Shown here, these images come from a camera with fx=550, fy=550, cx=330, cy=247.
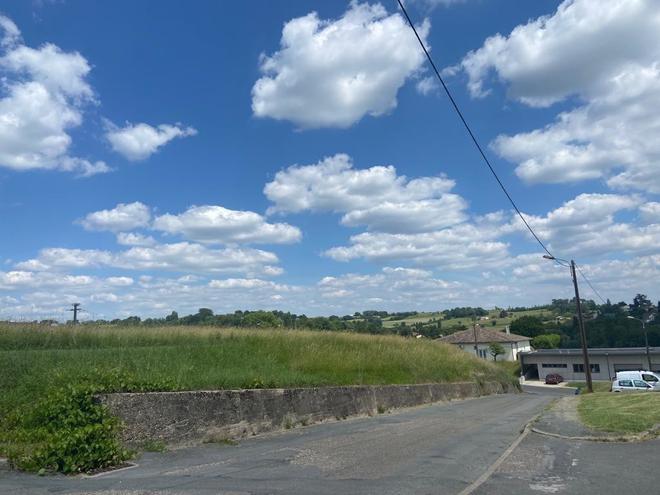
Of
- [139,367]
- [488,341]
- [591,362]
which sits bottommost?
[591,362]

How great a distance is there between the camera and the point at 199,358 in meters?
14.6

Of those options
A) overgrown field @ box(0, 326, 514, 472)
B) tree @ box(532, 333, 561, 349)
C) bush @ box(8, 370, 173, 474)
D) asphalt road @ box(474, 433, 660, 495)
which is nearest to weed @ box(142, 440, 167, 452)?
bush @ box(8, 370, 173, 474)

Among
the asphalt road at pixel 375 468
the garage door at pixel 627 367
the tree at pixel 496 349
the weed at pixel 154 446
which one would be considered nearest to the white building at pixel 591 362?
the garage door at pixel 627 367

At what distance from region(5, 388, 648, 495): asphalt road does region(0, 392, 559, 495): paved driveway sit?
0.01 metres

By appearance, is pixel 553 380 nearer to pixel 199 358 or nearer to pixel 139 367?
pixel 199 358

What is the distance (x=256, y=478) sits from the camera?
780 cm

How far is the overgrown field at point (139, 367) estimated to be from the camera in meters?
8.91

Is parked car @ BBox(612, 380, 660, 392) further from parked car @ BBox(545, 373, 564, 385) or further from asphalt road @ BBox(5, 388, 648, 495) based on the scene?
parked car @ BBox(545, 373, 564, 385)

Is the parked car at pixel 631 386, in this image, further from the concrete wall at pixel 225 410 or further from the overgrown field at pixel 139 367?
the concrete wall at pixel 225 410

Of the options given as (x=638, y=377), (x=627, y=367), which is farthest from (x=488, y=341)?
(x=638, y=377)

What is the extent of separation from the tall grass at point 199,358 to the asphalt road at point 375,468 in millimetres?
2100

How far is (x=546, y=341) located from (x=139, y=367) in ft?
340

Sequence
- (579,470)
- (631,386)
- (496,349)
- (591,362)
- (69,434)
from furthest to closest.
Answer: (496,349) → (591,362) → (631,386) → (69,434) → (579,470)

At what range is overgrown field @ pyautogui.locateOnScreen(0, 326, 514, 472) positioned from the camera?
8906 mm
